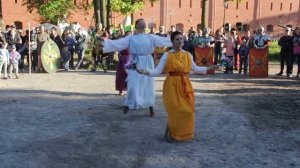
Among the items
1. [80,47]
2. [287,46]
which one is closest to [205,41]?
[287,46]

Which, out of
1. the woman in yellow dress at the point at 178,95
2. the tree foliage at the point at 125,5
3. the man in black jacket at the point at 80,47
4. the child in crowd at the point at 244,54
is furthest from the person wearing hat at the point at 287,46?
the tree foliage at the point at 125,5

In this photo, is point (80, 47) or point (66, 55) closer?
point (66, 55)

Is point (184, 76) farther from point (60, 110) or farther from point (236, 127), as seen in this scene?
point (60, 110)

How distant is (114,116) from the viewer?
933 centimetres

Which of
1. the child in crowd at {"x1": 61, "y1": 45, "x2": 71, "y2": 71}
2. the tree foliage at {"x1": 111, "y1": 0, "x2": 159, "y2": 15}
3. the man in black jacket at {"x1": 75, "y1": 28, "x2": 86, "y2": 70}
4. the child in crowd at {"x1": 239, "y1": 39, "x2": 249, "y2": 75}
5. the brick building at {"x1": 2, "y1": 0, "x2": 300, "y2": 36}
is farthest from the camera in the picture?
the brick building at {"x1": 2, "y1": 0, "x2": 300, "y2": 36}

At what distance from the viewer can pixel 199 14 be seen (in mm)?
55844

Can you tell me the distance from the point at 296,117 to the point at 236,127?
5.79 feet

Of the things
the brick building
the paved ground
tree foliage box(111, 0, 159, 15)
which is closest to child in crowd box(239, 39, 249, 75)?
the paved ground

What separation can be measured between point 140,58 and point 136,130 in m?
1.75

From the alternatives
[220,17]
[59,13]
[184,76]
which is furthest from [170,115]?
[220,17]

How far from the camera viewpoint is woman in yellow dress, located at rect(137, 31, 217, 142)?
7375mm

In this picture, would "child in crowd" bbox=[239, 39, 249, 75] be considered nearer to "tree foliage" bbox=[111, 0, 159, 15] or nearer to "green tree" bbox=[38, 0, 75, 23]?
"tree foliage" bbox=[111, 0, 159, 15]

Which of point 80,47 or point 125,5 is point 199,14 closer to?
point 125,5

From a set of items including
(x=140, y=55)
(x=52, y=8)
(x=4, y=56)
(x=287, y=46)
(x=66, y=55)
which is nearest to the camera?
(x=140, y=55)
